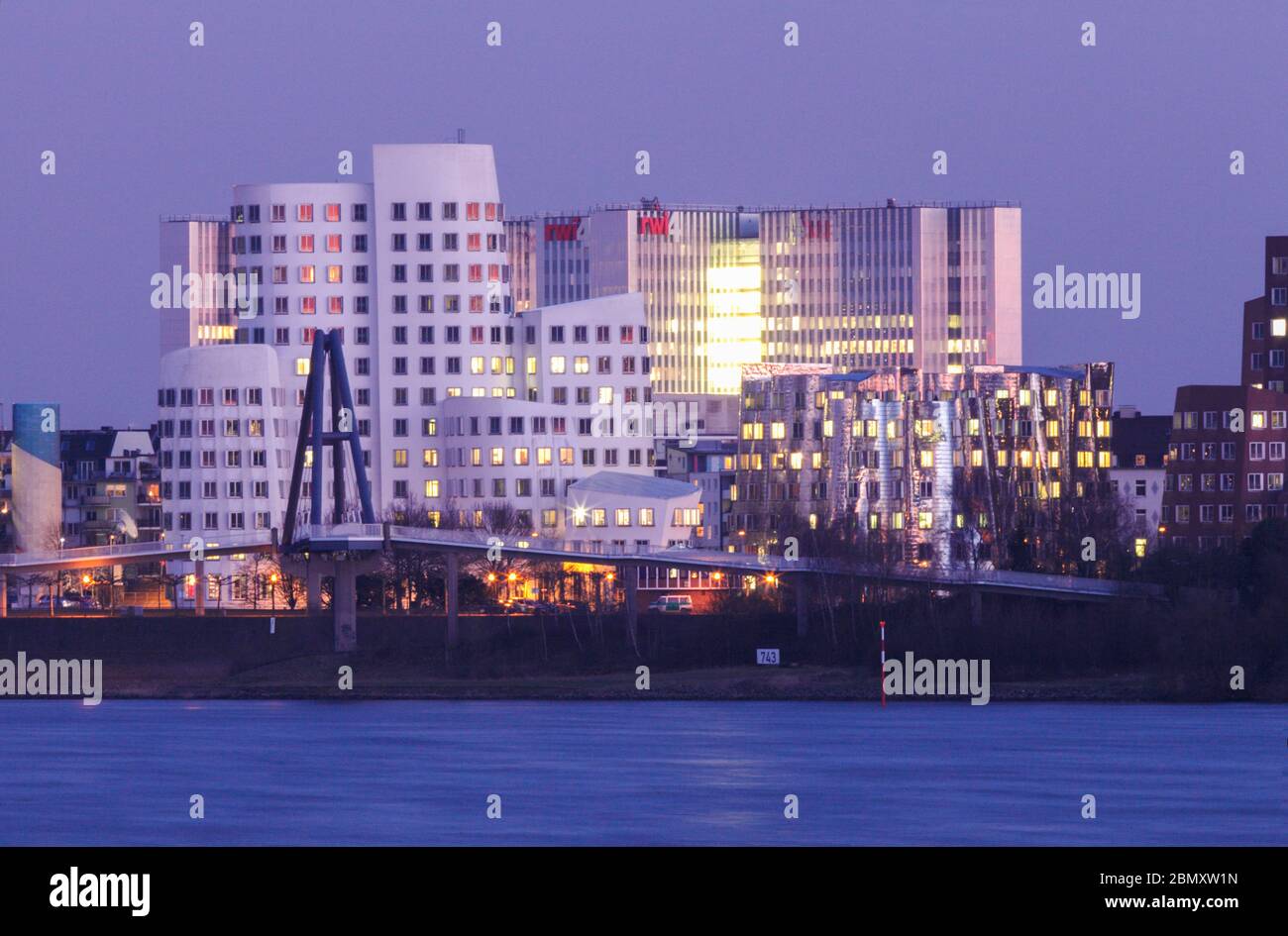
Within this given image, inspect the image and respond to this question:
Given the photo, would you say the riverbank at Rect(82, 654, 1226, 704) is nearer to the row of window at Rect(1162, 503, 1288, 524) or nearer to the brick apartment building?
the brick apartment building

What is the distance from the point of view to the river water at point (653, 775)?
4925 cm

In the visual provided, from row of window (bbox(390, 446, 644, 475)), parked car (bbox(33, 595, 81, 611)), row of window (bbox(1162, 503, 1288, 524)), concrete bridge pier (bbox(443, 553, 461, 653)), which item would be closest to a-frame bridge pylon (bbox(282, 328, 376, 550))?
concrete bridge pier (bbox(443, 553, 461, 653))

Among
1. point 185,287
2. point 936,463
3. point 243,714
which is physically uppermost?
point 185,287

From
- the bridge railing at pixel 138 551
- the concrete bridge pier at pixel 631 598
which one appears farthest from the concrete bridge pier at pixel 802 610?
the bridge railing at pixel 138 551

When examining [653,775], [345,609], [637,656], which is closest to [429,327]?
[345,609]

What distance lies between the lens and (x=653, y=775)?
6019 centimetres

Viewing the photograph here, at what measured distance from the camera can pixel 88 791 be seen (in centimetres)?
5778

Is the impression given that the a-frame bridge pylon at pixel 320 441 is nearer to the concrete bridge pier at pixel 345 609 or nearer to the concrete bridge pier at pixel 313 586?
the concrete bridge pier at pixel 313 586
